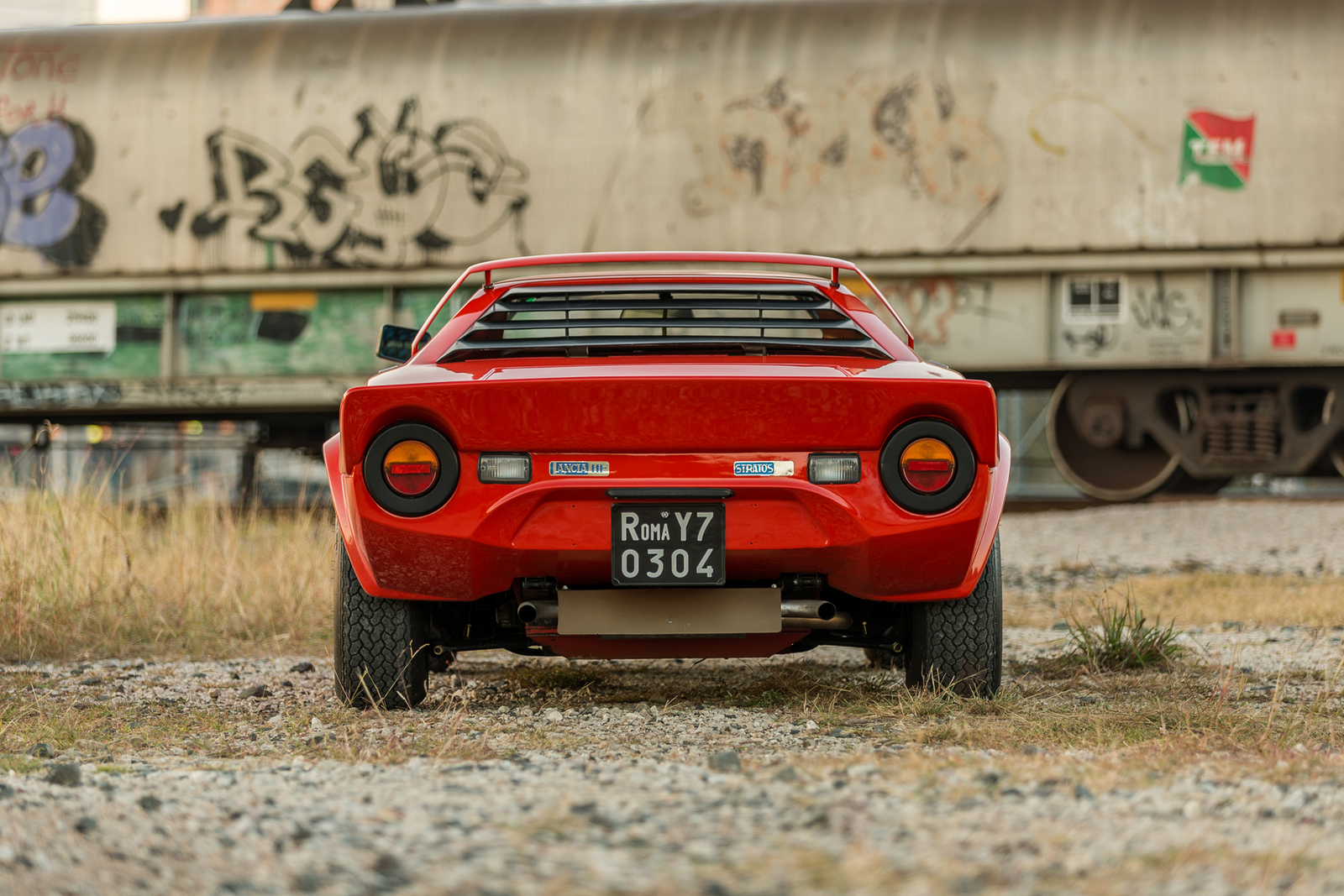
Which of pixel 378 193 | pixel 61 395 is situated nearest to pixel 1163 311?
pixel 378 193

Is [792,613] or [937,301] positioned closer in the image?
[792,613]

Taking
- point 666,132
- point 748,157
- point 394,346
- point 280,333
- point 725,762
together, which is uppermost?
point 666,132

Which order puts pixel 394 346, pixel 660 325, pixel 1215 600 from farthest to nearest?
pixel 1215 600 → pixel 394 346 → pixel 660 325

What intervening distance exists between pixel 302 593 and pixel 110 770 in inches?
118

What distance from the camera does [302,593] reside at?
5.64 metres

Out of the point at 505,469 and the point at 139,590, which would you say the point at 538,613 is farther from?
the point at 139,590

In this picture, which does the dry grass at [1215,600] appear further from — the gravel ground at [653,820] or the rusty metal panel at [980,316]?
the gravel ground at [653,820]

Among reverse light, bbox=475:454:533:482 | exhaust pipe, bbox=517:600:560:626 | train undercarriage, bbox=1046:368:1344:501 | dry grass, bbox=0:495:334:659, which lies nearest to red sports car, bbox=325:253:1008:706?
reverse light, bbox=475:454:533:482

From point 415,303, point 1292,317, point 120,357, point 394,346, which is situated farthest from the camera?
point 120,357

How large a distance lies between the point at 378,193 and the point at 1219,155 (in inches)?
231

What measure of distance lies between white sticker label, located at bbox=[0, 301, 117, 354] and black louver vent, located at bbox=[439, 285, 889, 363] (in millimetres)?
6644

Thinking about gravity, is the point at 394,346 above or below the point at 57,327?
below

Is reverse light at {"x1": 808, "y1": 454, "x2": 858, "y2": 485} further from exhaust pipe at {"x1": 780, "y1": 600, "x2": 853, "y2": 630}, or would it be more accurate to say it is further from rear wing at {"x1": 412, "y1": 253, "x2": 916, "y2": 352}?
rear wing at {"x1": 412, "y1": 253, "x2": 916, "y2": 352}

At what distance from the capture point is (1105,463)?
937 cm
